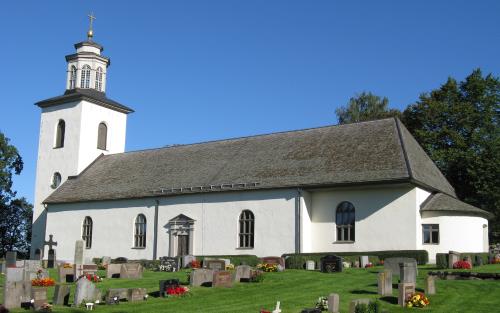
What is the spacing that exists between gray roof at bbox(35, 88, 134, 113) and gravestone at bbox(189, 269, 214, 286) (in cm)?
2903

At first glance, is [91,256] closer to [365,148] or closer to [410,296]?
[365,148]

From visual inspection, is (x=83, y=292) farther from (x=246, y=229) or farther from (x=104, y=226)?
(x=104, y=226)

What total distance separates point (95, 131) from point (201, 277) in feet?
96.0

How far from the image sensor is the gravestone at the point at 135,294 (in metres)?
21.4

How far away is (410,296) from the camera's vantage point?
65.9 feet

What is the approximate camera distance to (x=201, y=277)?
25.1 m

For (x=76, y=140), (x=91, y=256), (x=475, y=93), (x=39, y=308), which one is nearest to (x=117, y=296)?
(x=39, y=308)

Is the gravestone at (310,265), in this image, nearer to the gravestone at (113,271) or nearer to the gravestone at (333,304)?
the gravestone at (113,271)

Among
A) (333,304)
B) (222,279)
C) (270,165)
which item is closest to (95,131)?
(270,165)

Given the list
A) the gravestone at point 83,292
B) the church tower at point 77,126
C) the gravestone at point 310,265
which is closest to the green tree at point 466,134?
the gravestone at point 310,265

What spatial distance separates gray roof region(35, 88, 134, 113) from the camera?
1998 inches

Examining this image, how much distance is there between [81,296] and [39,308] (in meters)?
1.44

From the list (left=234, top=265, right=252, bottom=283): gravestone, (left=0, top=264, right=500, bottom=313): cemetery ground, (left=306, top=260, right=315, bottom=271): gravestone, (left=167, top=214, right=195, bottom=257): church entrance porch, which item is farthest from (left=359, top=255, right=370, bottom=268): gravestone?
(left=167, top=214, right=195, bottom=257): church entrance porch

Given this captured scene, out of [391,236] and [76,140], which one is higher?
[76,140]
